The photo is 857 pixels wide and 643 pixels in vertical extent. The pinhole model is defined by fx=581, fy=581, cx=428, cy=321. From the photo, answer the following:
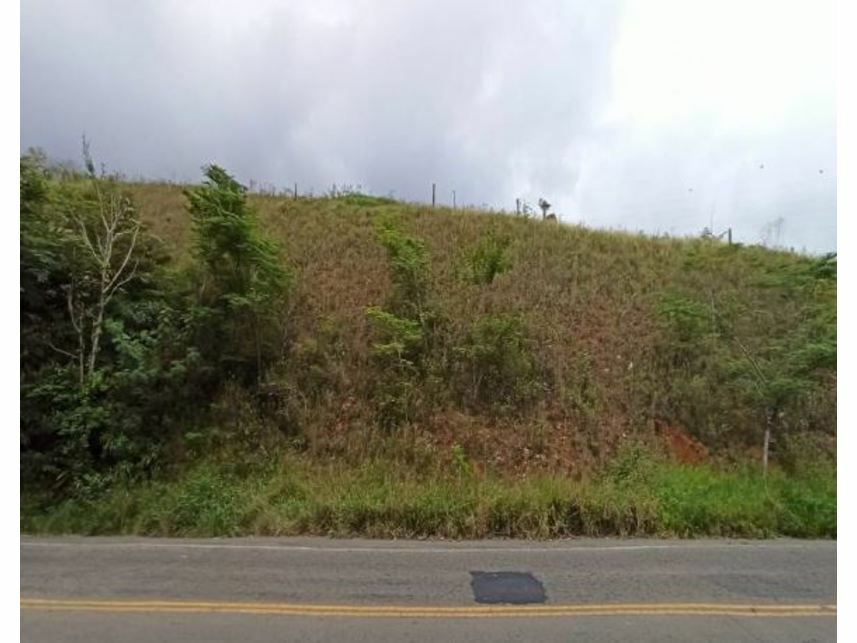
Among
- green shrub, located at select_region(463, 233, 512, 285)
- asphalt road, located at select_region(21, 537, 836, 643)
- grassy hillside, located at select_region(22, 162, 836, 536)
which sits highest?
green shrub, located at select_region(463, 233, 512, 285)

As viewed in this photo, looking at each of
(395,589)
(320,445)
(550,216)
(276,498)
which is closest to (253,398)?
(320,445)

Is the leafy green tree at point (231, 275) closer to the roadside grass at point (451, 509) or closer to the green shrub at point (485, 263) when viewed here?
the roadside grass at point (451, 509)

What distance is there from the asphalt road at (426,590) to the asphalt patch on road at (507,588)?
19 millimetres

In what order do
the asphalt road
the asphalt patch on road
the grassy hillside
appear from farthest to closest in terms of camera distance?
the grassy hillside
the asphalt patch on road
the asphalt road

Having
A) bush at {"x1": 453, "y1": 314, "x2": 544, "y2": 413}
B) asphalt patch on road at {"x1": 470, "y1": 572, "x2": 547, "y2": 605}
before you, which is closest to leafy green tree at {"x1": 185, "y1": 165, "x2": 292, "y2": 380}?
bush at {"x1": 453, "y1": 314, "x2": 544, "y2": 413}

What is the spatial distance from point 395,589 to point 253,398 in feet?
20.9

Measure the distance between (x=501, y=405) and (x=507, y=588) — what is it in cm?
606

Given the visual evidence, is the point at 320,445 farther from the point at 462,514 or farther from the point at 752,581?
the point at 752,581

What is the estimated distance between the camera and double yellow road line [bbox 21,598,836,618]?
4.95 metres

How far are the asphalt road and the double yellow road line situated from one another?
0.02 metres

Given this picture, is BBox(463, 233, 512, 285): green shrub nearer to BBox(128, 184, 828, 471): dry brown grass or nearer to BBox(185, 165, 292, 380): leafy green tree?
BBox(128, 184, 828, 471): dry brown grass

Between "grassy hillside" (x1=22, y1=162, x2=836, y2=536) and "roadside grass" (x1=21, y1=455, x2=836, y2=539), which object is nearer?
"roadside grass" (x1=21, y1=455, x2=836, y2=539)

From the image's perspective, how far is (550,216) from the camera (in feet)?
64.7

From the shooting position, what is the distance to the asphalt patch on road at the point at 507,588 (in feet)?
17.4
